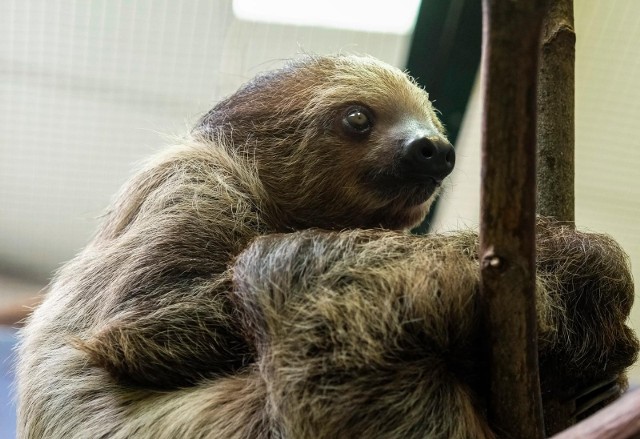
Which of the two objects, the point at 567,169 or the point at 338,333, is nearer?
the point at 338,333

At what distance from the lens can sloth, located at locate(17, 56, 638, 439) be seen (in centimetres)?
173

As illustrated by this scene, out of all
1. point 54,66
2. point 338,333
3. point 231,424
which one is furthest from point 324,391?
point 54,66

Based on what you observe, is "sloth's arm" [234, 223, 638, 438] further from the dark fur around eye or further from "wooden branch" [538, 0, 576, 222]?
the dark fur around eye

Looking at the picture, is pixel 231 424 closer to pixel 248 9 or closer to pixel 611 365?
pixel 611 365

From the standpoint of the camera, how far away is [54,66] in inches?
152

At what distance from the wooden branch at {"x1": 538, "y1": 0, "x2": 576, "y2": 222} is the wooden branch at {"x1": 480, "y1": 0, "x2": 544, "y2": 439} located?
0.93m

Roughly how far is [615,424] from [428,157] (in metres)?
1.33

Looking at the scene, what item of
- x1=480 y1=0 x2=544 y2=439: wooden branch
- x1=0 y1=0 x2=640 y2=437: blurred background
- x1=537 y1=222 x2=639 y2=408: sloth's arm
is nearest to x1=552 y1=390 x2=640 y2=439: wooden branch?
x1=480 y1=0 x2=544 y2=439: wooden branch

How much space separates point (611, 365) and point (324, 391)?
2.72 ft

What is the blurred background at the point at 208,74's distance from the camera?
3719 millimetres

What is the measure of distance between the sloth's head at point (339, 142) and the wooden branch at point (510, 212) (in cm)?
101

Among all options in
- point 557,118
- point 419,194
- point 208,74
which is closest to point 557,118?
point 557,118

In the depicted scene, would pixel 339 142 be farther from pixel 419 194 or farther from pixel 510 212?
pixel 510 212

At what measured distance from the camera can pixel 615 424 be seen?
1.33m
